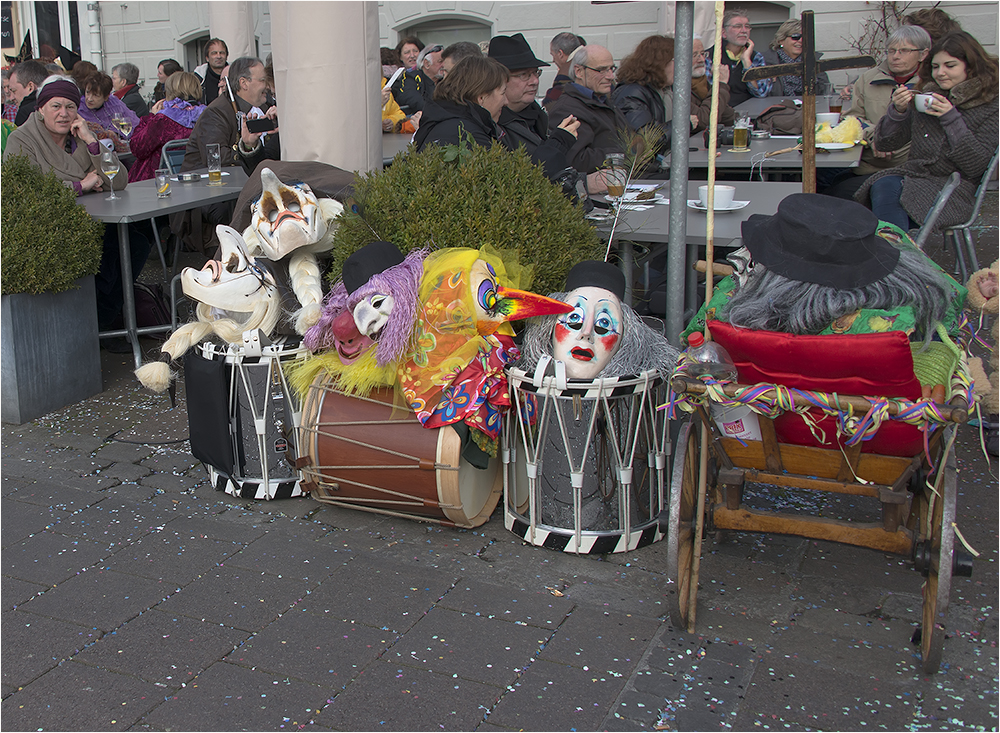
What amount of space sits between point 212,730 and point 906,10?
12.6m

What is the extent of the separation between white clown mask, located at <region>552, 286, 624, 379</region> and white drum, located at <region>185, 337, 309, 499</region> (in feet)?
3.63

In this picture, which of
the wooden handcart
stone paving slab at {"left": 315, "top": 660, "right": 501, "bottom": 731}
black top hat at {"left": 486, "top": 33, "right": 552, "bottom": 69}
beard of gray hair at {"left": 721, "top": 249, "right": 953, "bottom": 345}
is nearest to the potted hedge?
black top hat at {"left": 486, "top": 33, "right": 552, "bottom": 69}

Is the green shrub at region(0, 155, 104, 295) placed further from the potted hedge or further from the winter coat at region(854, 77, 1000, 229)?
the winter coat at region(854, 77, 1000, 229)

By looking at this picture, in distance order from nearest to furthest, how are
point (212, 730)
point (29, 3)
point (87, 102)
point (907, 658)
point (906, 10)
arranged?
point (212, 730), point (907, 658), point (87, 102), point (906, 10), point (29, 3)

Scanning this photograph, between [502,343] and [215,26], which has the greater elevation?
[215,26]

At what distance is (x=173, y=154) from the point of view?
6.88m

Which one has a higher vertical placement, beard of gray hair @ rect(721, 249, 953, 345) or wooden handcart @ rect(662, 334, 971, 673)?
beard of gray hair @ rect(721, 249, 953, 345)

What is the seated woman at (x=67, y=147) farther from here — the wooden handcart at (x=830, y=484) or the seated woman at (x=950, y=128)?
the seated woman at (x=950, y=128)

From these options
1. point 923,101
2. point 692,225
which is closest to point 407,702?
point 692,225

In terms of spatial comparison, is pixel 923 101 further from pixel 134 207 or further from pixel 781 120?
pixel 134 207

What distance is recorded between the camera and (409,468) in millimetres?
3309

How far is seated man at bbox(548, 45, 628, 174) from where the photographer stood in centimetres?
558

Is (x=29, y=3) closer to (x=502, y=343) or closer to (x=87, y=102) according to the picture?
(x=87, y=102)

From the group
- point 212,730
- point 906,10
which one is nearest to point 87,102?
point 212,730
